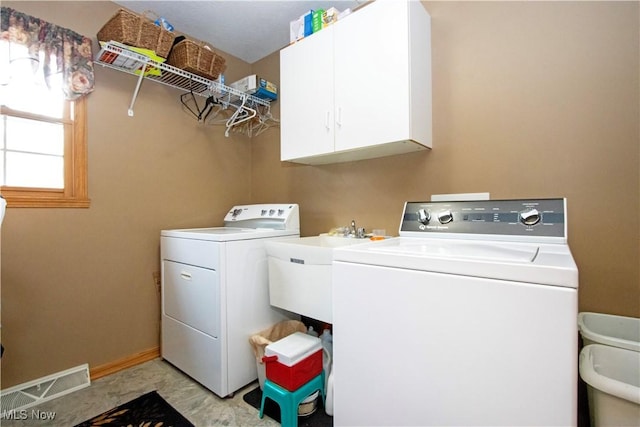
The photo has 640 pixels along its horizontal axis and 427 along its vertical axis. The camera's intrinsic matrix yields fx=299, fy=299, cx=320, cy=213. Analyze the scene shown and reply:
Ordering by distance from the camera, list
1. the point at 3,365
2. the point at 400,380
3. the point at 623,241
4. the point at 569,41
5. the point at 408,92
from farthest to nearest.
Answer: the point at 3,365 < the point at 408,92 < the point at 569,41 < the point at 623,241 < the point at 400,380

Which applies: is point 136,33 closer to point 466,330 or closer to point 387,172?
point 387,172

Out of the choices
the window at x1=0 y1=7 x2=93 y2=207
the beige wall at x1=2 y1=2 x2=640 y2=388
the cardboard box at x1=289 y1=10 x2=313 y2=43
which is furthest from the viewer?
the cardboard box at x1=289 y1=10 x2=313 y2=43

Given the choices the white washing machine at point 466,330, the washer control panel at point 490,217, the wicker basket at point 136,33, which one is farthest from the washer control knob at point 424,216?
the wicker basket at point 136,33

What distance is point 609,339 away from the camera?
1043 mm

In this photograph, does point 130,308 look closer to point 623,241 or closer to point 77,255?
point 77,255

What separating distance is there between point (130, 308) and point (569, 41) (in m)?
2.95

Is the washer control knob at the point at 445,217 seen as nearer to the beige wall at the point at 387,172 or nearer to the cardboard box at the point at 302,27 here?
the beige wall at the point at 387,172

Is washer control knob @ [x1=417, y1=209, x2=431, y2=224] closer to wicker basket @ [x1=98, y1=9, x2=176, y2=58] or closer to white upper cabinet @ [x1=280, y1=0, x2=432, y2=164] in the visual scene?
white upper cabinet @ [x1=280, y1=0, x2=432, y2=164]

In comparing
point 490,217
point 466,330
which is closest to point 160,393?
point 466,330

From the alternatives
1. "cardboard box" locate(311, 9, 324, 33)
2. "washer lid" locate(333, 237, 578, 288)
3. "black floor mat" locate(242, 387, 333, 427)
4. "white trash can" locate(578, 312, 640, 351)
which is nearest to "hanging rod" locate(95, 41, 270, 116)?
"cardboard box" locate(311, 9, 324, 33)

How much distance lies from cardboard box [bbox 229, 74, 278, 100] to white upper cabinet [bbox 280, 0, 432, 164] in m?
0.42

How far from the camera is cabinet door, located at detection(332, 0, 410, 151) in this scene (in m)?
1.51

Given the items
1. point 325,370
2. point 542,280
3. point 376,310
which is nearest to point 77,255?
point 325,370

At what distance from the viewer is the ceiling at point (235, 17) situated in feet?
6.66
